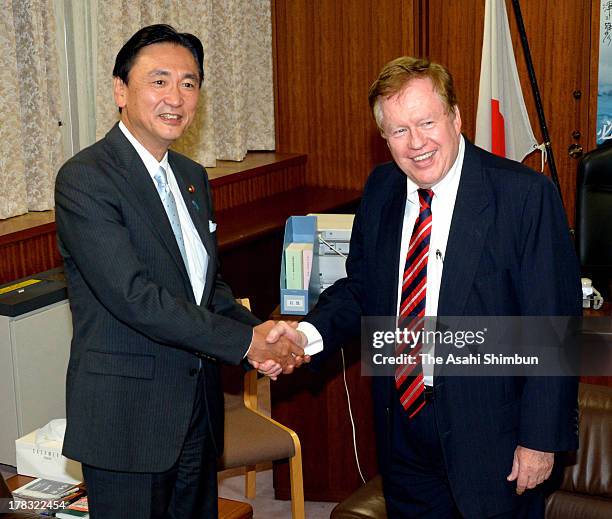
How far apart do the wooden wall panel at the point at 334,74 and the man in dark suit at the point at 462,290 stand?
3.66m

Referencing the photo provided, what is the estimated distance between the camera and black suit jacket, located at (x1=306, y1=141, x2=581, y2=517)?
2057mm

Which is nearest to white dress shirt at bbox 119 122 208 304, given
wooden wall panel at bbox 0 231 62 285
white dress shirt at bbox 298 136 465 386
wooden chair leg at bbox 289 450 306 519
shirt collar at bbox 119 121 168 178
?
shirt collar at bbox 119 121 168 178

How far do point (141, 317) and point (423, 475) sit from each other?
2.51 feet

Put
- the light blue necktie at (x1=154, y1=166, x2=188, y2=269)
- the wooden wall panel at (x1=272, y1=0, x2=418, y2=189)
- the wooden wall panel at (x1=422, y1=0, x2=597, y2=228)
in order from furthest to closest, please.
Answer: the wooden wall panel at (x1=272, y1=0, x2=418, y2=189) < the wooden wall panel at (x1=422, y1=0, x2=597, y2=228) < the light blue necktie at (x1=154, y1=166, x2=188, y2=269)

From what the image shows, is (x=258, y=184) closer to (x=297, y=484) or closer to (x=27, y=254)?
(x=27, y=254)

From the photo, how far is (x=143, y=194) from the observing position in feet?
7.34

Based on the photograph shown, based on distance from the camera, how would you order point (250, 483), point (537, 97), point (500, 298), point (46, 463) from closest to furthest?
point (500, 298), point (46, 463), point (250, 483), point (537, 97)

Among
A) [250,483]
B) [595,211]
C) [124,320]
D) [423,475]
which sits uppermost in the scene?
[595,211]

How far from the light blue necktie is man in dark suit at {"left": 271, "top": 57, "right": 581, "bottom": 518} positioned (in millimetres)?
496

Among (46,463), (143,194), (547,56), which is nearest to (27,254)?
(46,463)

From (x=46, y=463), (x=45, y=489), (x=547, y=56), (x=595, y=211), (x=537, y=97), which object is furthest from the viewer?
(x=547, y=56)

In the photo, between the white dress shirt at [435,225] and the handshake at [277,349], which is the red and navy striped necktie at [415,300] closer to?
the white dress shirt at [435,225]

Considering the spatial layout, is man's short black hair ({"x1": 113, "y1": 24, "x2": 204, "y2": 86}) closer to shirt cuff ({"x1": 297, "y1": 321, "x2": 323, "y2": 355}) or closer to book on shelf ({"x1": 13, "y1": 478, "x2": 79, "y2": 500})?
shirt cuff ({"x1": 297, "y1": 321, "x2": 323, "y2": 355})

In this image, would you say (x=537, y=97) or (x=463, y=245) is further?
(x=537, y=97)
